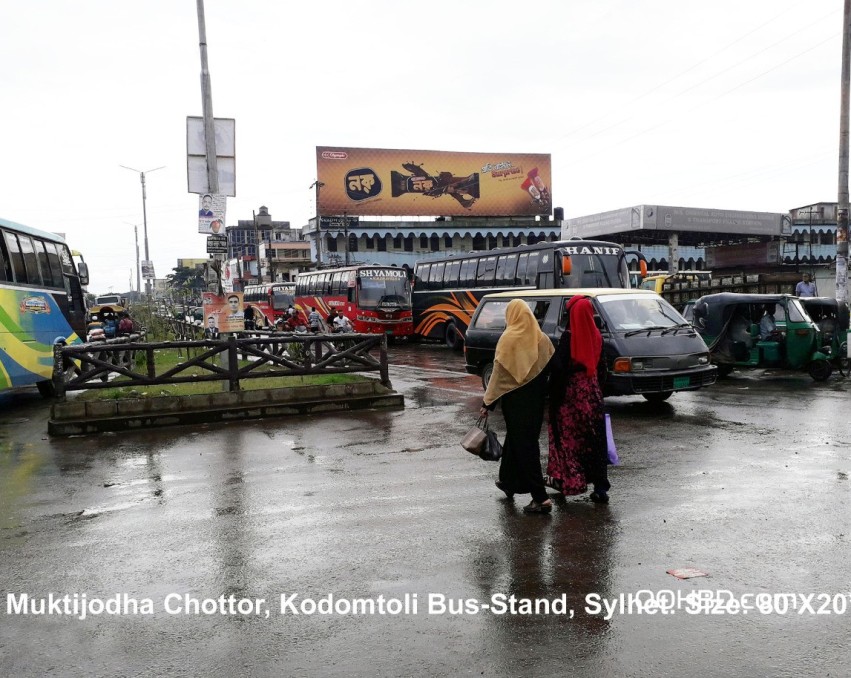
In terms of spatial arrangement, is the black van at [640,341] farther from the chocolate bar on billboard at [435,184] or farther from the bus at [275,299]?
the chocolate bar on billboard at [435,184]

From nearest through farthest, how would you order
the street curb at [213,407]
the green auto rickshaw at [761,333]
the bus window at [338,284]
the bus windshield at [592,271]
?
the street curb at [213,407] < the green auto rickshaw at [761,333] < the bus windshield at [592,271] < the bus window at [338,284]

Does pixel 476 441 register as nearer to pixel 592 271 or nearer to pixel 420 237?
pixel 592 271

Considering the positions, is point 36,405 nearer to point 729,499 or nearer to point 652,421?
point 652,421

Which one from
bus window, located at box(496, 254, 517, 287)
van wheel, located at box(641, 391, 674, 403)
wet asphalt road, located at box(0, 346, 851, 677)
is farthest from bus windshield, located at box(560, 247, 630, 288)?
wet asphalt road, located at box(0, 346, 851, 677)

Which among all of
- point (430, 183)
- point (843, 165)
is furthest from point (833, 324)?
point (430, 183)

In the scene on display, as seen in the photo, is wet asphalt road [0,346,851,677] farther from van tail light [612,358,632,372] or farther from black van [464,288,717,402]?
van tail light [612,358,632,372]

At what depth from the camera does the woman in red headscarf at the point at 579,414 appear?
20.9 feet

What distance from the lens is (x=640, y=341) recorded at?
1116cm

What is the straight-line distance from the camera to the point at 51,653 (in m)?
3.91

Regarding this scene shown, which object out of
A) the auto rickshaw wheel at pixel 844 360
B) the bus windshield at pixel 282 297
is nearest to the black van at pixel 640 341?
the auto rickshaw wheel at pixel 844 360

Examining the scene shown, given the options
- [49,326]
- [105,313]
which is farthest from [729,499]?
[105,313]

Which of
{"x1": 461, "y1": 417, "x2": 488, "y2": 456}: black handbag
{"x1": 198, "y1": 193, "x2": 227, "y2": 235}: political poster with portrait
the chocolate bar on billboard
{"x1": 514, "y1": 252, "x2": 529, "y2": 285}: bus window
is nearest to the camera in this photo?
{"x1": 461, "y1": 417, "x2": 488, "y2": 456}: black handbag

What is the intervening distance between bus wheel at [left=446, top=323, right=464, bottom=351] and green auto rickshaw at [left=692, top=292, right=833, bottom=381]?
39.4 ft

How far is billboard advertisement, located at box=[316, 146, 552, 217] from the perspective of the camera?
6266 centimetres
